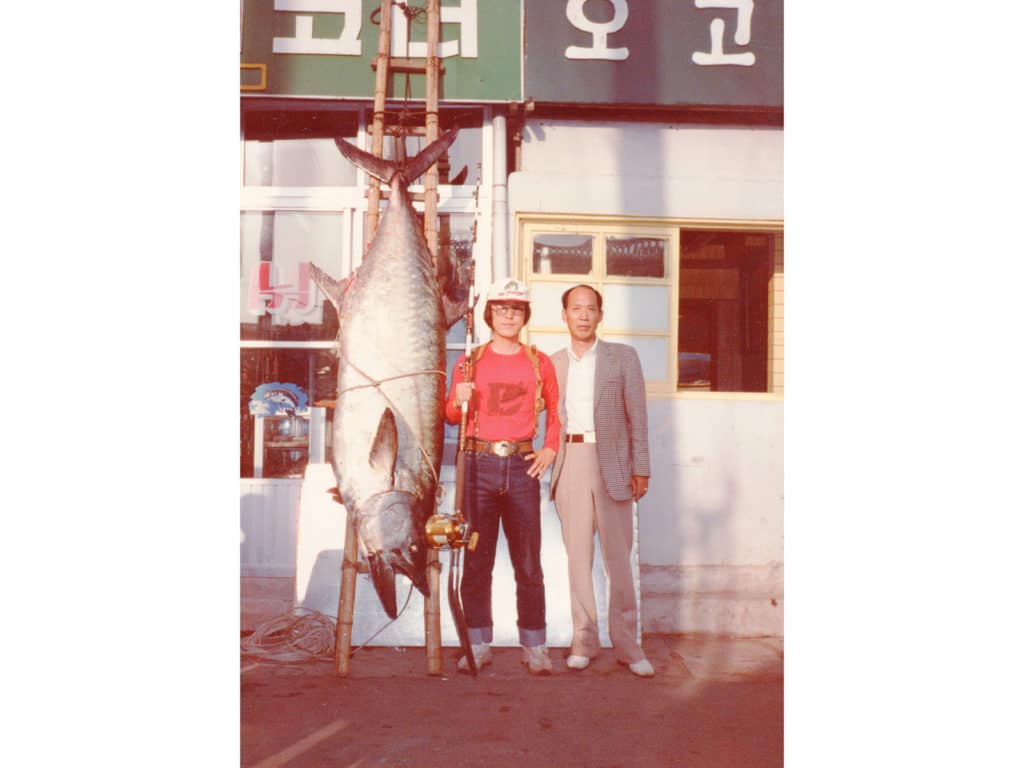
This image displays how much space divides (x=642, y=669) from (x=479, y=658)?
1.94 ft

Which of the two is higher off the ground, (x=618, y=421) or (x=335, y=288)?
(x=335, y=288)

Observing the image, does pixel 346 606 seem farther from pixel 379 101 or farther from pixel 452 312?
pixel 379 101

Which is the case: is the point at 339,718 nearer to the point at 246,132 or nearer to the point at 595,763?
the point at 595,763

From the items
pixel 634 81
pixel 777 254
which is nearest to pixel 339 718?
pixel 777 254

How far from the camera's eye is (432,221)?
10.0 feet

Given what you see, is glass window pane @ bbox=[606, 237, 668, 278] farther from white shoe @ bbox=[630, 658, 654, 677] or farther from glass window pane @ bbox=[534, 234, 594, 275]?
white shoe @ bbox=[630, 658, 654, 677]

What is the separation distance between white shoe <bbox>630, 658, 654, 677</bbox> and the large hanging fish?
89 cm

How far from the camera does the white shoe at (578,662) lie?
308 centimetres

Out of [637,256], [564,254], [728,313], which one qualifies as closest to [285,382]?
[564,254]

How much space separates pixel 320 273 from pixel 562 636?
65.2 inches

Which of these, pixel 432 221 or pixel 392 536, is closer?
pixel 392 536

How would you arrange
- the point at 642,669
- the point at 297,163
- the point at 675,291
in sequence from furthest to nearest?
1. the point at 297,163
2. the point at 675,291
3. the point at 642,669

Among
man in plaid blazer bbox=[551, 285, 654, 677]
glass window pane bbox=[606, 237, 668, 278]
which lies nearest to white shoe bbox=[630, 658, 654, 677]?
man in plaid blazer bbox=[551, 285, 654, 677]

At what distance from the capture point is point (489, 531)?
311cm
